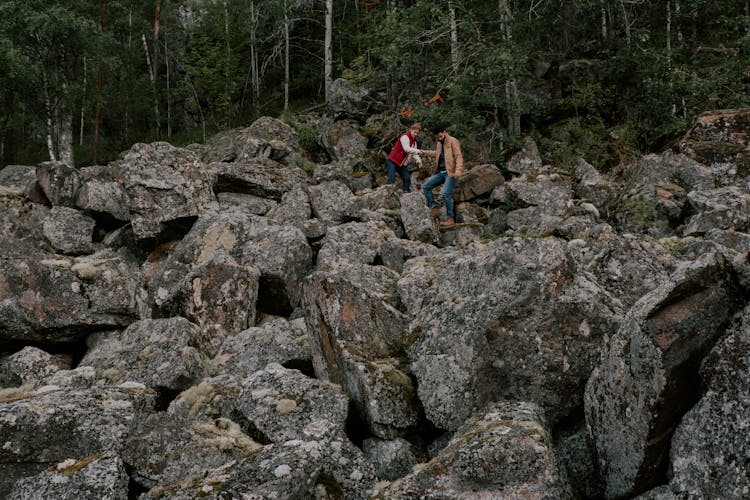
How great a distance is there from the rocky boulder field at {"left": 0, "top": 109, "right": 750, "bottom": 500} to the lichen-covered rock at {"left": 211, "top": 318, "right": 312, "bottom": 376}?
4 centimetres

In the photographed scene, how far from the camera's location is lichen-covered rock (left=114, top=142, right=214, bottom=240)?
14602 millimetres

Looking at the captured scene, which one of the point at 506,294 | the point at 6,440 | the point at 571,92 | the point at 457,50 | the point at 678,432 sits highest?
the point at 457,50

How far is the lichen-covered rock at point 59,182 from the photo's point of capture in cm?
1656

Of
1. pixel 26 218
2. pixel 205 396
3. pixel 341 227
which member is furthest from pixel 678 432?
pixel 26 218

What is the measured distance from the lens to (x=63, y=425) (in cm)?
642

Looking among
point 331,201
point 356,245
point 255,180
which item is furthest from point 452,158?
point 255,180

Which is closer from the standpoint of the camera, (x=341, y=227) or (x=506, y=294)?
(x=506, y=294)

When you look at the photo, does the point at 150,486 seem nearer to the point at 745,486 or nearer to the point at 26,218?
the point at 745,486

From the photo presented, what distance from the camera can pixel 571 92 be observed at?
24938mm

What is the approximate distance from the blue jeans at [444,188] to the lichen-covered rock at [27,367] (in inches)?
406

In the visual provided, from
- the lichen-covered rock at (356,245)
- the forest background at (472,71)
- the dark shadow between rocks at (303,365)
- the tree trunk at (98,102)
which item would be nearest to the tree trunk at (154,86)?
the forest background at (472,71)

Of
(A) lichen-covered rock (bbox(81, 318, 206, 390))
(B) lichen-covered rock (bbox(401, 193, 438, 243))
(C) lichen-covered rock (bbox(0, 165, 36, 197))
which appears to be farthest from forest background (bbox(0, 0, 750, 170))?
(A) lichen-covered rock (bbox(81, 318, 206, 390))

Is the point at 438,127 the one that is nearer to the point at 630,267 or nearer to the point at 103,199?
the point at 103,199

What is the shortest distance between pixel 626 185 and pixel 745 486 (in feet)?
43.8
